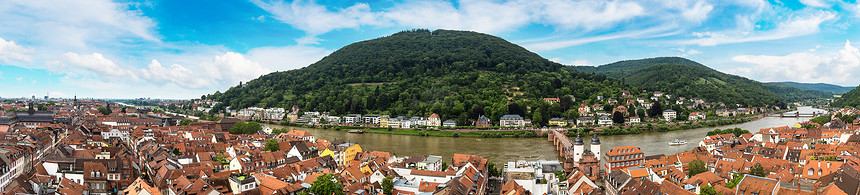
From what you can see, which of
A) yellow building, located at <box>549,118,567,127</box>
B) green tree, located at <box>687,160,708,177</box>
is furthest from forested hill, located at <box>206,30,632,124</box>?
green tree, located at <box>687,160,708,177</box>

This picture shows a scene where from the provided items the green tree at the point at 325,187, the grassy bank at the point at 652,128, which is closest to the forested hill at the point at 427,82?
the grassy bank at the point at 652,128

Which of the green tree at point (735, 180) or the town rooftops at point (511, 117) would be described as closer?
the green tree at point (735, 180)

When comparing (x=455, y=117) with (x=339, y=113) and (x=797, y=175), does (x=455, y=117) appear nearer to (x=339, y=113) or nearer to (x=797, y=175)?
(x=339, y=113)

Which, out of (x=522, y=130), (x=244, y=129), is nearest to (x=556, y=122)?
(x=522, y=130)

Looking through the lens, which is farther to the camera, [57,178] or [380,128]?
[380,128]

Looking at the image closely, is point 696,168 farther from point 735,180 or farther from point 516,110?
point 516,110

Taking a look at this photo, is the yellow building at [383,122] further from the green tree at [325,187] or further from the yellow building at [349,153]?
the green tree at [325,187]

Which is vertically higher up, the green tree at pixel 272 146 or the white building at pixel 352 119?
the white building at pixel 352 119

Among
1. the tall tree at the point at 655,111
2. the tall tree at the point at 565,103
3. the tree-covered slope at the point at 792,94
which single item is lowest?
the tall tree at the point at 655,111

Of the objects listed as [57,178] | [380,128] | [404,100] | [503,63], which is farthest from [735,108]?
[57,178]
